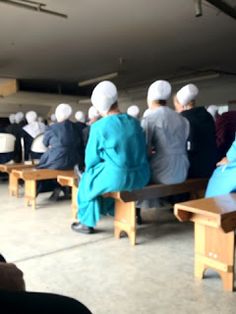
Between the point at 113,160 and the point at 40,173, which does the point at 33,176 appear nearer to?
the point at 40,173

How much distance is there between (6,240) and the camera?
3.18 meters

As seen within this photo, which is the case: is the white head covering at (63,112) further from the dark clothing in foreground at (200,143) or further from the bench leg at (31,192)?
the dark clothing in foreground at (200,143)

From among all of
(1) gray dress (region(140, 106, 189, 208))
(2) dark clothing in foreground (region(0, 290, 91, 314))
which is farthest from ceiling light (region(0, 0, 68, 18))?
(2) dark clothing in foreground (region(0, 290, 91, 314))

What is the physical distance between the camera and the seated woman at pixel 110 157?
289 centimetres

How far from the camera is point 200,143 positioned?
359 cm

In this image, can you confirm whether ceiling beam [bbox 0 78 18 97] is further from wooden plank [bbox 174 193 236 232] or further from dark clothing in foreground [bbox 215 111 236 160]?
wooden plank [bbox 174 193 236 232]

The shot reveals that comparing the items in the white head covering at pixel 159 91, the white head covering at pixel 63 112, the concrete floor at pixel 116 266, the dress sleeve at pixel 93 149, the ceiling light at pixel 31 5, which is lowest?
the concrete floor at pixel 116 266

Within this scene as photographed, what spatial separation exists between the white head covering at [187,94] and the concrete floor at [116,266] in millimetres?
1264

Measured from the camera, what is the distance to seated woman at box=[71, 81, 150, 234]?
289 cm

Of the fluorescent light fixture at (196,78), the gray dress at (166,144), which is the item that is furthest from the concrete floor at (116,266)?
the fluorescent light fixture at (196,78)

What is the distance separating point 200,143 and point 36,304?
309 cm

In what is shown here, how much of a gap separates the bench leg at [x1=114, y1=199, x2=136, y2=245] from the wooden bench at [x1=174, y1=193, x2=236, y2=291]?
2.54 feet

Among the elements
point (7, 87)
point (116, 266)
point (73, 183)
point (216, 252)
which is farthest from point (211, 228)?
point (7, 87)

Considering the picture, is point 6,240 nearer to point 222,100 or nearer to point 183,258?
point 183,258
